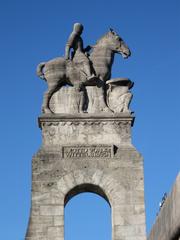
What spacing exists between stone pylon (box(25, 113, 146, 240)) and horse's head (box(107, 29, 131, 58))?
2.03 m

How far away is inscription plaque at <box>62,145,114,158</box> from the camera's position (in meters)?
15.3

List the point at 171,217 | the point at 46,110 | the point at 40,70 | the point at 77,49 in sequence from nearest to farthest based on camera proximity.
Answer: the point at 171,217
the point at 46,110
the point at 40,70
the point at 77,49

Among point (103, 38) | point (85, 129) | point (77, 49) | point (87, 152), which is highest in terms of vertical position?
point (103, 38)

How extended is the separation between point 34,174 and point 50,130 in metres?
1.24

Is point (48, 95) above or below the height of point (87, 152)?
above

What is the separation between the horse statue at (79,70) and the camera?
52.5 ft

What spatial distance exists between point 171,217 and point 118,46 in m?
11.0

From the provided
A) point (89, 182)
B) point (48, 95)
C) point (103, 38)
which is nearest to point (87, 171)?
point (89, 182)

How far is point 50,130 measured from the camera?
15.6 meters

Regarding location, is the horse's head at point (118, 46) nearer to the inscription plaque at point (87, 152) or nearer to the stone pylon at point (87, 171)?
the stone pylon at point (87, 171)

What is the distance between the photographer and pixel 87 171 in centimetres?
1517

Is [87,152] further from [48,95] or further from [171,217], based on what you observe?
[171,217]

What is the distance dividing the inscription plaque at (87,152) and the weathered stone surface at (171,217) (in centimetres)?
779

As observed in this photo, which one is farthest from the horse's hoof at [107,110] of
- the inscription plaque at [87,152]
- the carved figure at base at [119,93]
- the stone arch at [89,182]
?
the stone arch at [89,182]
